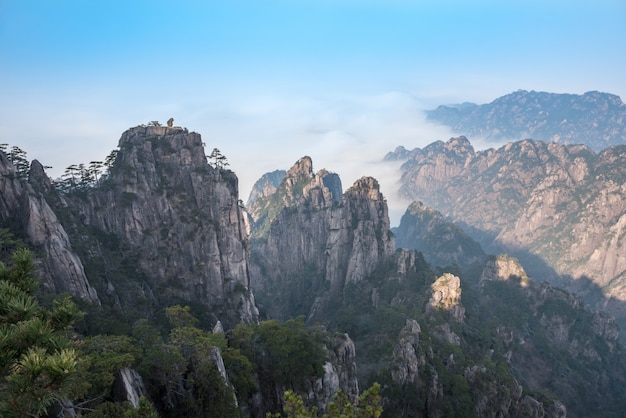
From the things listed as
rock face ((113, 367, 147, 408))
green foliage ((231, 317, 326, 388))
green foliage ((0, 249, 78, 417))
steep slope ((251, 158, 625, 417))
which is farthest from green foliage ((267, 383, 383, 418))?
steep slope ((251, 158, 625, 417))

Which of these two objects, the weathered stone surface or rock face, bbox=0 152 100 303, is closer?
rock face, bbox=0 152 100 303

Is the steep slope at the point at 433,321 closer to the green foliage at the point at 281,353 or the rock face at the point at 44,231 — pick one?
the green foliage at the point at 281,353

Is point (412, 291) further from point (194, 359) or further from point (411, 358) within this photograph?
point (194, 359)

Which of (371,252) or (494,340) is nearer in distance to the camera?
(494,340)

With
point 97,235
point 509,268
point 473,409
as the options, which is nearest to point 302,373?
point 473,409

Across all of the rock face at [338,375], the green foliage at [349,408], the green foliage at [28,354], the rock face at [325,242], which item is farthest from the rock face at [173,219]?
the green foliage at [28,354]

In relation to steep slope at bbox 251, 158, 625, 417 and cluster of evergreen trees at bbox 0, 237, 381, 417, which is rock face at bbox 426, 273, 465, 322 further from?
cluster of evergreen trees at bbox 0, 237, 381, 417

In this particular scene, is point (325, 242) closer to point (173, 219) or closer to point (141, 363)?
point (173, 219)
